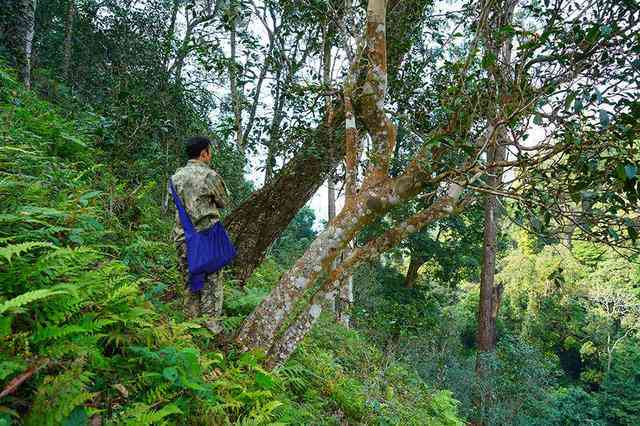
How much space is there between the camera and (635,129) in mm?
2713

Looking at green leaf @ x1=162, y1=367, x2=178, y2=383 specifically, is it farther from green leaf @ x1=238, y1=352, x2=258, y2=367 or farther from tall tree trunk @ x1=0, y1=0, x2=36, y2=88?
tall tree trunk @ x1=0, y1=0, x2=36, y2=88

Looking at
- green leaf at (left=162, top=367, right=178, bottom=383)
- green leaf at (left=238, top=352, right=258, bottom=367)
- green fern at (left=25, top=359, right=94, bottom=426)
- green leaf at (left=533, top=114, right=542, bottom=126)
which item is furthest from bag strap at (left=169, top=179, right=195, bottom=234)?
green leaf at (left=533, top=114, right=542, bottom=126)

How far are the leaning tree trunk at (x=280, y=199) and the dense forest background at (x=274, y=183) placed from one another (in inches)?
1.0

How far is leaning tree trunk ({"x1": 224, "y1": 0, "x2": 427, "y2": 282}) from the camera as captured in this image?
5.32 metres

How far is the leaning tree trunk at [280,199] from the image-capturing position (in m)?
5.32

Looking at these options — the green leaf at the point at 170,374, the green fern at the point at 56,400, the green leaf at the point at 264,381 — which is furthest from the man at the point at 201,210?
the green fern at the point at 56,400

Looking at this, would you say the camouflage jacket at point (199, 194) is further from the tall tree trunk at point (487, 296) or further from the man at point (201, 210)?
the tall tree trunk at point (487, 296)

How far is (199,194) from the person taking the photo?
3854 mm

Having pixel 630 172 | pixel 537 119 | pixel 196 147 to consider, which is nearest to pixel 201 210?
pixel 196 147

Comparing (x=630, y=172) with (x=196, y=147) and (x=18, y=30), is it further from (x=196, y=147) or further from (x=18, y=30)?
(x=18, y=30)

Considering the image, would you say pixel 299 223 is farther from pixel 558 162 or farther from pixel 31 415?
pixel 31 415

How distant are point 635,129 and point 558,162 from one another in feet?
2.30

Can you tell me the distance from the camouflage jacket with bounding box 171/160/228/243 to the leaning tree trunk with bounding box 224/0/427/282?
52.3 inches

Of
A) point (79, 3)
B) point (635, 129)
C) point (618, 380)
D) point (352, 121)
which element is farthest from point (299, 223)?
point (635, 129)
